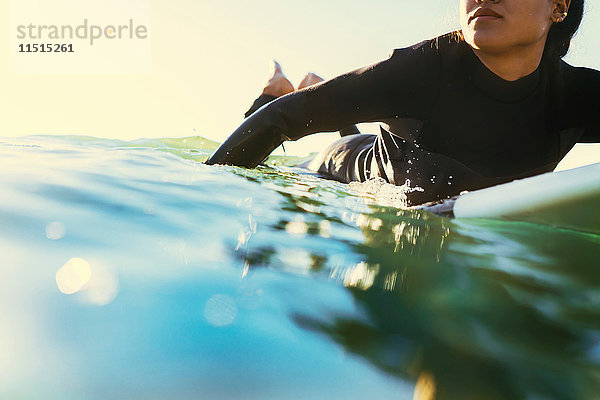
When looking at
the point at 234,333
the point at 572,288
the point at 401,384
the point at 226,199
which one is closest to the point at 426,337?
the point at 401,384

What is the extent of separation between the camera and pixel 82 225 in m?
0.72

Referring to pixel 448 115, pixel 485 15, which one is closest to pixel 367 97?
pixel 448 115

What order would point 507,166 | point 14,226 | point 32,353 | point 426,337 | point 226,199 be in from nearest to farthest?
point 32,353
point 426,337
point 14,226
point 226,199
point 507,166

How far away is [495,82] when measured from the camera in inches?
56.5

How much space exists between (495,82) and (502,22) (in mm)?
203

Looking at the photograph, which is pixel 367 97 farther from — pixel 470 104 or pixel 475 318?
pixel 475 318

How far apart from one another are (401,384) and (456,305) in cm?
20

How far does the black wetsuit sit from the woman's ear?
0.43 ft

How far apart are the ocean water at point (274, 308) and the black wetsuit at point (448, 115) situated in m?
0.61

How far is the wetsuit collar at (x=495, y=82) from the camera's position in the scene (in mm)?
1425

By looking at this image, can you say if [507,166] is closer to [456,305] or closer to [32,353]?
[456,305]

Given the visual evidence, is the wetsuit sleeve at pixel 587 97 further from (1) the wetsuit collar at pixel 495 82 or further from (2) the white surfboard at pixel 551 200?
(2) the white surfboard at pixel 551 200

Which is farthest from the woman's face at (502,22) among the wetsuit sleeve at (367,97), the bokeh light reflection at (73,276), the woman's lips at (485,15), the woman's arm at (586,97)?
the bokeh light reflection at (73,276)

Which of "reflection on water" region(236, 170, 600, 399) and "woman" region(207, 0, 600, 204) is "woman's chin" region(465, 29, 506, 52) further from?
"reflection on water" region(236, 170, 600, 399)
